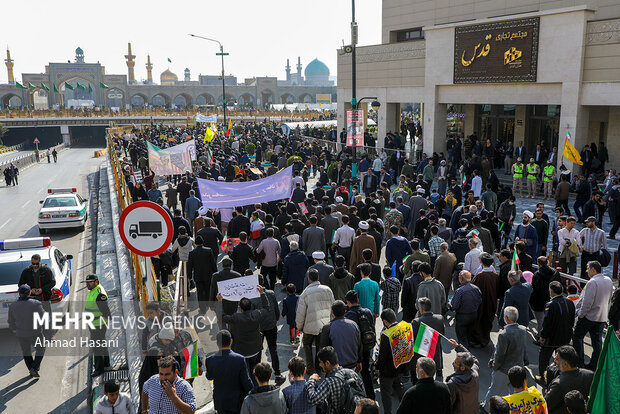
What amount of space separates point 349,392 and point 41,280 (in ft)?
21.8

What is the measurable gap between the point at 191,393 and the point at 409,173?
14202 mm

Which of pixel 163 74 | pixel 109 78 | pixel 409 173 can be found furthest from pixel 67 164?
pixel 163 74

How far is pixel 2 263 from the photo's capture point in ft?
34.6

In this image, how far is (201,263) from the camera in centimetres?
999

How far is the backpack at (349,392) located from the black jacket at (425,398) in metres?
Result: 0.47

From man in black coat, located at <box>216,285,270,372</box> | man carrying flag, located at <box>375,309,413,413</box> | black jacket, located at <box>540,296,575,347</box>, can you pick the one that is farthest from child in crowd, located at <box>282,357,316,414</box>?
black jacket, located at <box>540,296,575,347</box>

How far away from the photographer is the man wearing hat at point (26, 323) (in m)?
8.52

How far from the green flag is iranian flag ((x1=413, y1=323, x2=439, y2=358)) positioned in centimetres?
168

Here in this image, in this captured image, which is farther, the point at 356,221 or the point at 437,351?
the point at 356,221

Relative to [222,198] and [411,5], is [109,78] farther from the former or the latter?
[222,198]

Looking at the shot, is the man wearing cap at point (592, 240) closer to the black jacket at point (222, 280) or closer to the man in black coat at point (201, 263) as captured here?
the black jacket at point (222, 280)

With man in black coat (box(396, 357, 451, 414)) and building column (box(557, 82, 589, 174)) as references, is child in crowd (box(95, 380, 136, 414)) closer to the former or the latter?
man in black coat (box(396, 357, 451, 414))

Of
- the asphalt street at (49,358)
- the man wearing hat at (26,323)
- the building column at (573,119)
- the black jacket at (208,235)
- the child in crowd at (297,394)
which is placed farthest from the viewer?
the building column at (573,119)

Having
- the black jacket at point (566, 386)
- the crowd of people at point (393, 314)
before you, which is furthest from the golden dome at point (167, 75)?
the black jacket at point (566, 386)
